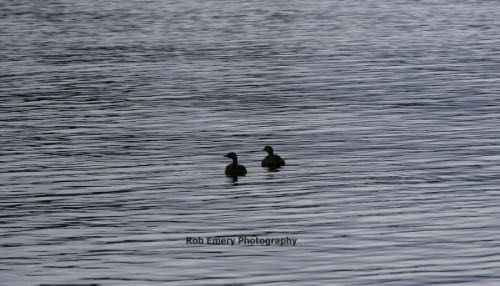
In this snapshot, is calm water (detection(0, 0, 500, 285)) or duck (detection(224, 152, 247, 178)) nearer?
calm water (detection(0, 0, 500, 285))

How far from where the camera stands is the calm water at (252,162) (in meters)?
31.7

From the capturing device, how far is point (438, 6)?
15800cm

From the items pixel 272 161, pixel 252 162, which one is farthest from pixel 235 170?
pixel 252 162

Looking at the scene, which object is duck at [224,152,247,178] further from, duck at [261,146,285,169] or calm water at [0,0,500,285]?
duck at [261,146,285,169]

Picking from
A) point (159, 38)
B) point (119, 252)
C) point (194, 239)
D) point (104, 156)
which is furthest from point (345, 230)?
point (159, 38)

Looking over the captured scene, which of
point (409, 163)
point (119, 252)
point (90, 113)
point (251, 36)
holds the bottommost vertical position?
point (251, 36)

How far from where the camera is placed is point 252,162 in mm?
47531

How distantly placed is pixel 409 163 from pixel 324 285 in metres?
17.5

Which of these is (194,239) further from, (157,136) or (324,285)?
(157,136)

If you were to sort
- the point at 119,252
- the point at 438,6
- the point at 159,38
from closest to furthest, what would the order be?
the point at 119,252, the point at 159,38, the point at 438,6

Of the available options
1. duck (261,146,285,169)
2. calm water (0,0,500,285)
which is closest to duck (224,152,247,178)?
calm water (0,0,500,285)

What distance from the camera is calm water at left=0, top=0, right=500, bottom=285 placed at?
31.7 meters

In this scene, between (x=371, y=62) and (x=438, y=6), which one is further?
(x=438, y=6)

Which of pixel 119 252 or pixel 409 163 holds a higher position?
pixel 119 252
